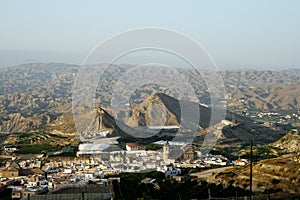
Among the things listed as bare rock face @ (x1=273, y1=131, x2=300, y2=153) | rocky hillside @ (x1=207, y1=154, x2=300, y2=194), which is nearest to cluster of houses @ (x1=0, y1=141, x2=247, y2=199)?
rocky hillside @ (x1=207, y1=154, x2=300, y2=194)

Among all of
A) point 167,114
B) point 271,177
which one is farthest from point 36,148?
point 271,177

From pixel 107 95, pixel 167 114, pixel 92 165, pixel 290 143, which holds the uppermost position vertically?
pixel 167 114

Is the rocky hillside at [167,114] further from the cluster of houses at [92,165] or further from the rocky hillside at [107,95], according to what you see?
the cluster of houses at [92,165]

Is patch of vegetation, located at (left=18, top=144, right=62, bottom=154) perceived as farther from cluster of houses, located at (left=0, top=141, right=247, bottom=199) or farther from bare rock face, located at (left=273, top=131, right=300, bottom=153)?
bare rock face, located at (left=273, top=131, right=300, bottom=153)

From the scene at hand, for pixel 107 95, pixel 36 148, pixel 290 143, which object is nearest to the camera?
pixel 290 143

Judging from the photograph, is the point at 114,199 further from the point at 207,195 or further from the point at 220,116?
the point at 220,116

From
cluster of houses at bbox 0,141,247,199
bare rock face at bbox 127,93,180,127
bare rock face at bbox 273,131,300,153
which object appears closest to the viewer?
cluster of houses at bbox 0,141,247,199

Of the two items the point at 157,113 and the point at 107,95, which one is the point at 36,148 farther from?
the point at 107,95

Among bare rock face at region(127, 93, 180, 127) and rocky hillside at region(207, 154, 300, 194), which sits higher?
rocky hillside at region(207, 154, 300, 194)

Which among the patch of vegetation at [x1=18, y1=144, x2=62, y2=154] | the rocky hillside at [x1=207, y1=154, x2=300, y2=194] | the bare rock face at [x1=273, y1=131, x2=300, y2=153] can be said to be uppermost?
the rocky hillside at [x1=207, y1=154, x2=300, y2=194]

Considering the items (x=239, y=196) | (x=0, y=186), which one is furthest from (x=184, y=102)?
(x=239, y=196)

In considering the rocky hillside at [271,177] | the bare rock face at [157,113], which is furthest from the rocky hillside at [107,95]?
the rocky hillside at [271,177]
